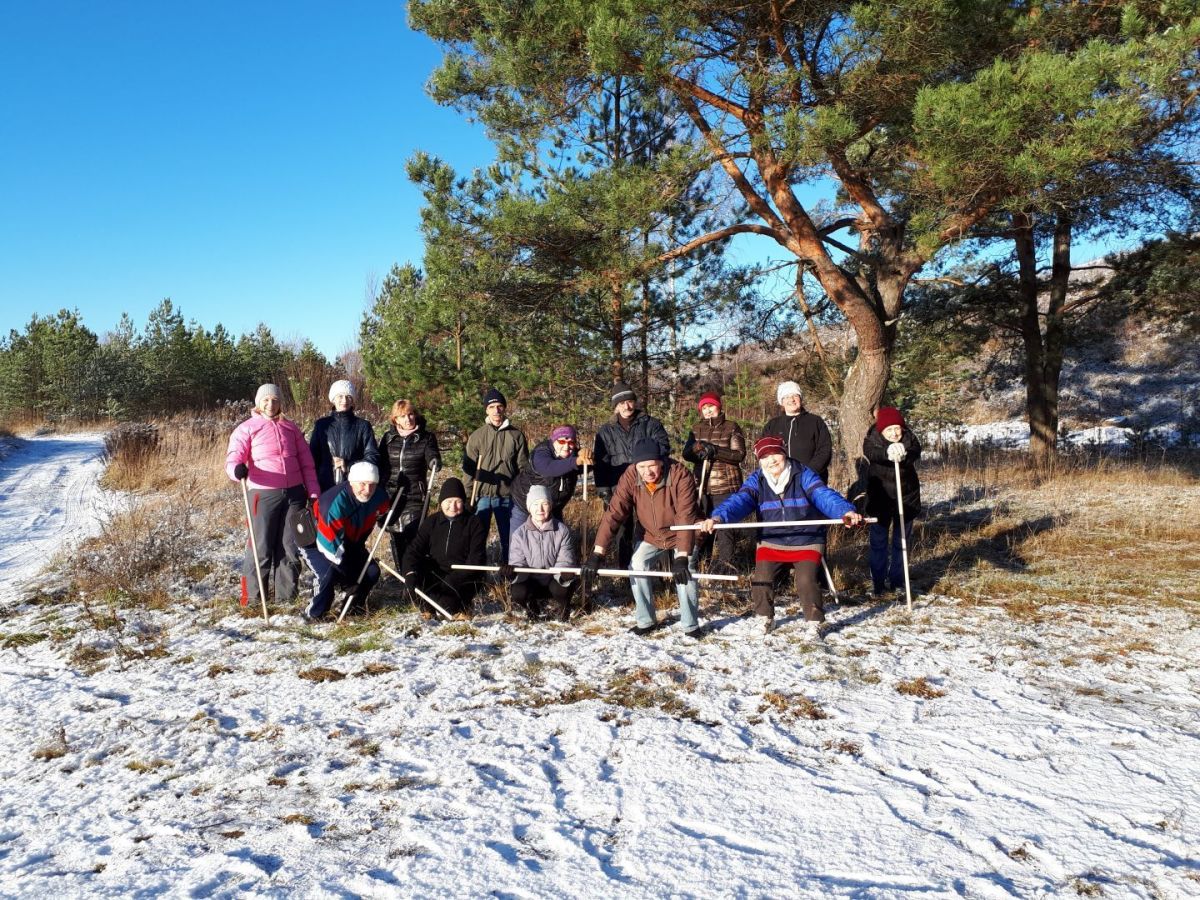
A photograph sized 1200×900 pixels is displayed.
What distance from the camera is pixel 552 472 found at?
Result: 20.7 feet

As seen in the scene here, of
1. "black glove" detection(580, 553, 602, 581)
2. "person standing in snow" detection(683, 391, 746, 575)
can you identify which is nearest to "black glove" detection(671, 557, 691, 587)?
"black glove" detection(580, 553, 602, 581)

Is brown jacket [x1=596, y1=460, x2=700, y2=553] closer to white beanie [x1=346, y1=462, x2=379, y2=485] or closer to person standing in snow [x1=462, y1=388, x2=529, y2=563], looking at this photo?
person standing in snow [x1=462, y1=388, x2=529, y2=563]

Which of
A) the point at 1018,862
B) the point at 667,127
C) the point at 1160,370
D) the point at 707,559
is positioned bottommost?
the point at 1018,862

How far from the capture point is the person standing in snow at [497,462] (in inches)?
267

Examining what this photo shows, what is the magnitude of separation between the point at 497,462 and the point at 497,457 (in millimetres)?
43

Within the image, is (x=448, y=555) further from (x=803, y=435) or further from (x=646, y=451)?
(x=803, y=435)

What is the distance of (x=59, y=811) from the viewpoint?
337cm

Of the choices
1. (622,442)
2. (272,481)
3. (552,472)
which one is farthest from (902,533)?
(272,481)

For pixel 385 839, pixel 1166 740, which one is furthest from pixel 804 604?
pixel 385 839

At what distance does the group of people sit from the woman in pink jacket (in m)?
0.01

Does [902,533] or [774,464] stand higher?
[774,464]

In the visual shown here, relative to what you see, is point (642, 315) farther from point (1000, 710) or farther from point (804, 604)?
point (1000, 710)

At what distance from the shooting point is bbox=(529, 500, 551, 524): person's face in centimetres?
597

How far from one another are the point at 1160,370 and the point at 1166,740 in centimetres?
2665
